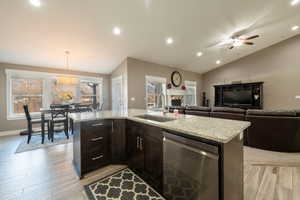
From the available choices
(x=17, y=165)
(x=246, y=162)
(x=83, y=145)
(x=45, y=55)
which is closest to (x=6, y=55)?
(x=45, y=55)

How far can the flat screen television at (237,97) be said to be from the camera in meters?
6.78

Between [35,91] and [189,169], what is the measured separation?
6.08 metres

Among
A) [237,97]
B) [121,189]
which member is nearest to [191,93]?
[237,97]

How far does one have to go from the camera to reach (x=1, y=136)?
432cm

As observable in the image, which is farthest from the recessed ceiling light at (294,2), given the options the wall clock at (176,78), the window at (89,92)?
the window at (89,92)

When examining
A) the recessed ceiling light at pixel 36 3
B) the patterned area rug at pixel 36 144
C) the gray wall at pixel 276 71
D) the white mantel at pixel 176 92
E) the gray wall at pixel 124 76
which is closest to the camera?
the recessed ceiling light at pixel 36 3

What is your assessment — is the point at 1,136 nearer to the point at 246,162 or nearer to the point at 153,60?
the point at 153,60

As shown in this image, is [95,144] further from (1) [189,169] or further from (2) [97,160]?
(1) [189,169]

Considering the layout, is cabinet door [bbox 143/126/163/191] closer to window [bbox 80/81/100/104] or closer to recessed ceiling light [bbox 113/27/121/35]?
recessed ceiling light [bbox 113/27/121/35]

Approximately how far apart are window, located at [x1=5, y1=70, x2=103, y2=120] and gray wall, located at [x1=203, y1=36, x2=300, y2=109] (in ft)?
26.1

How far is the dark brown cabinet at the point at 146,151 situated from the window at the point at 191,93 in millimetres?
6141

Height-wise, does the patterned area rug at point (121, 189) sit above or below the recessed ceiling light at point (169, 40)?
below

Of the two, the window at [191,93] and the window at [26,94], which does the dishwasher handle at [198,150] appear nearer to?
the window at [26,94]

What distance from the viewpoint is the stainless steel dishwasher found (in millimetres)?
1139
